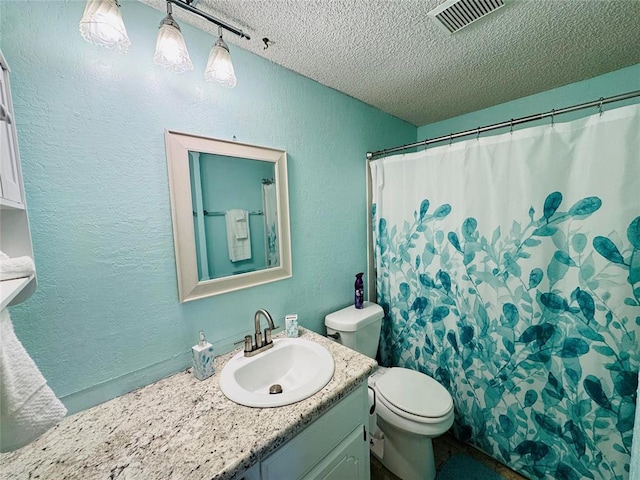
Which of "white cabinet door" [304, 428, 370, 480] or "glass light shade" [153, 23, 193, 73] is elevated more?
"glass light shade" [153, 23, 193, 73]

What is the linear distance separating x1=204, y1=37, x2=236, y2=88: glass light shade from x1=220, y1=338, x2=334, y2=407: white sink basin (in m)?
1.13

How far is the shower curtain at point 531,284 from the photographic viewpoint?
103cm

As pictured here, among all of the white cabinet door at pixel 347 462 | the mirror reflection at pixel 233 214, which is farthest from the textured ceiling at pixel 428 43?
the white cabinet door at pixel 347 462

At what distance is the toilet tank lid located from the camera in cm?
144

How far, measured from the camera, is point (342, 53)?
3.90ft

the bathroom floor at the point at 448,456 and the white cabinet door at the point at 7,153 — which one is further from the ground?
the white cabinet door at the point at 7,153

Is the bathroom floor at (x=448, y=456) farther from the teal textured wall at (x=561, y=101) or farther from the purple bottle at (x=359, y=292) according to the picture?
the teal textured wall at (x=561, y=101)

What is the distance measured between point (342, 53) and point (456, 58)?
590 mm

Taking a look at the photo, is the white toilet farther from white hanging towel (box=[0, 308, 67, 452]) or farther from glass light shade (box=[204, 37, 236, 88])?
glass light shade (box=[204, 37, 236, 88])

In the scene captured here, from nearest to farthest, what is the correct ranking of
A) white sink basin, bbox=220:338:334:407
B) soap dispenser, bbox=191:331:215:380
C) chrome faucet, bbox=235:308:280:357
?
1. white sink basin, bbox=220:338:334:407
2. soap dispenser, bbox=191:331:215:380
3. chrome faucet, bbox=235:308:280:357

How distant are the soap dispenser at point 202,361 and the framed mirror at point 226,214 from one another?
20 centimetres

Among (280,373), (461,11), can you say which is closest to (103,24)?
(461,11)

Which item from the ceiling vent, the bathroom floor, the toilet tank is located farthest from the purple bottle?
the ceiling vent

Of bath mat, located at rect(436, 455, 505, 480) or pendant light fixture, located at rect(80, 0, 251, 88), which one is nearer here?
pendant light fixture, located at rect(80, 0, 251, 88)
